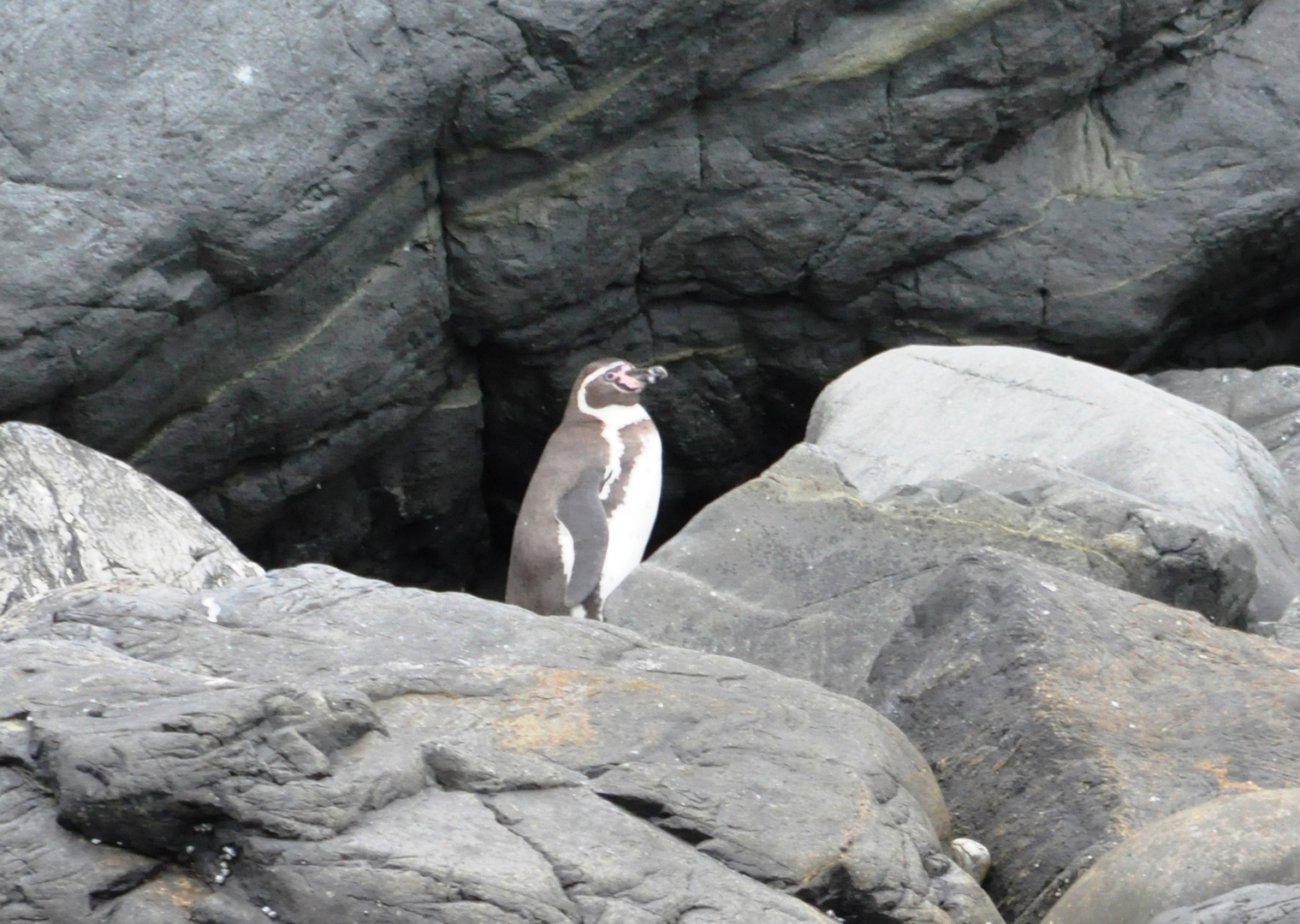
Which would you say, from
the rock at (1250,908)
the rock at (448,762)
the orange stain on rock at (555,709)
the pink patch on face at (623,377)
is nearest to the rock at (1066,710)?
the rock at (448,762)

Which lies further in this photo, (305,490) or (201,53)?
(305,490)

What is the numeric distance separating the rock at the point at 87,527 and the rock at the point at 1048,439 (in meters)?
2.38

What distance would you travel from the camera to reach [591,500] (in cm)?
816

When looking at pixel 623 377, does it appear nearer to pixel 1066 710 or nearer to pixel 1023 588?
pixel 1023 588

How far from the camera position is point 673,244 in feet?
27.9

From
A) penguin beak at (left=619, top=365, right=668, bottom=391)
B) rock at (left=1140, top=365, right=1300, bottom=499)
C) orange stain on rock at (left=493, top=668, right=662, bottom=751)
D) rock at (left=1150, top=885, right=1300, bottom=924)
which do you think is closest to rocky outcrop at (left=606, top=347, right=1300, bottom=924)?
rock at (left=1150, top=885, right=1300, bottom=924)

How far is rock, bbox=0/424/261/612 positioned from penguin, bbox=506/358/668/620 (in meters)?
2.52

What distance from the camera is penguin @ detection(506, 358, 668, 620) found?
795 centimetres

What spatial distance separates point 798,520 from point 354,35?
3.02m

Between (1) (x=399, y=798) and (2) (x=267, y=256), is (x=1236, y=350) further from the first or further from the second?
(1) (x=399, y=798)

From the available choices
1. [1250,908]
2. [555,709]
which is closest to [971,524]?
[555,709]

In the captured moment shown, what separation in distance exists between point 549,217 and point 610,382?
34.2 inches

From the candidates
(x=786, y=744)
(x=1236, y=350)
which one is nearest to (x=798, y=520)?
(x=786, y=744)

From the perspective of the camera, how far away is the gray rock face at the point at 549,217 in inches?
270
